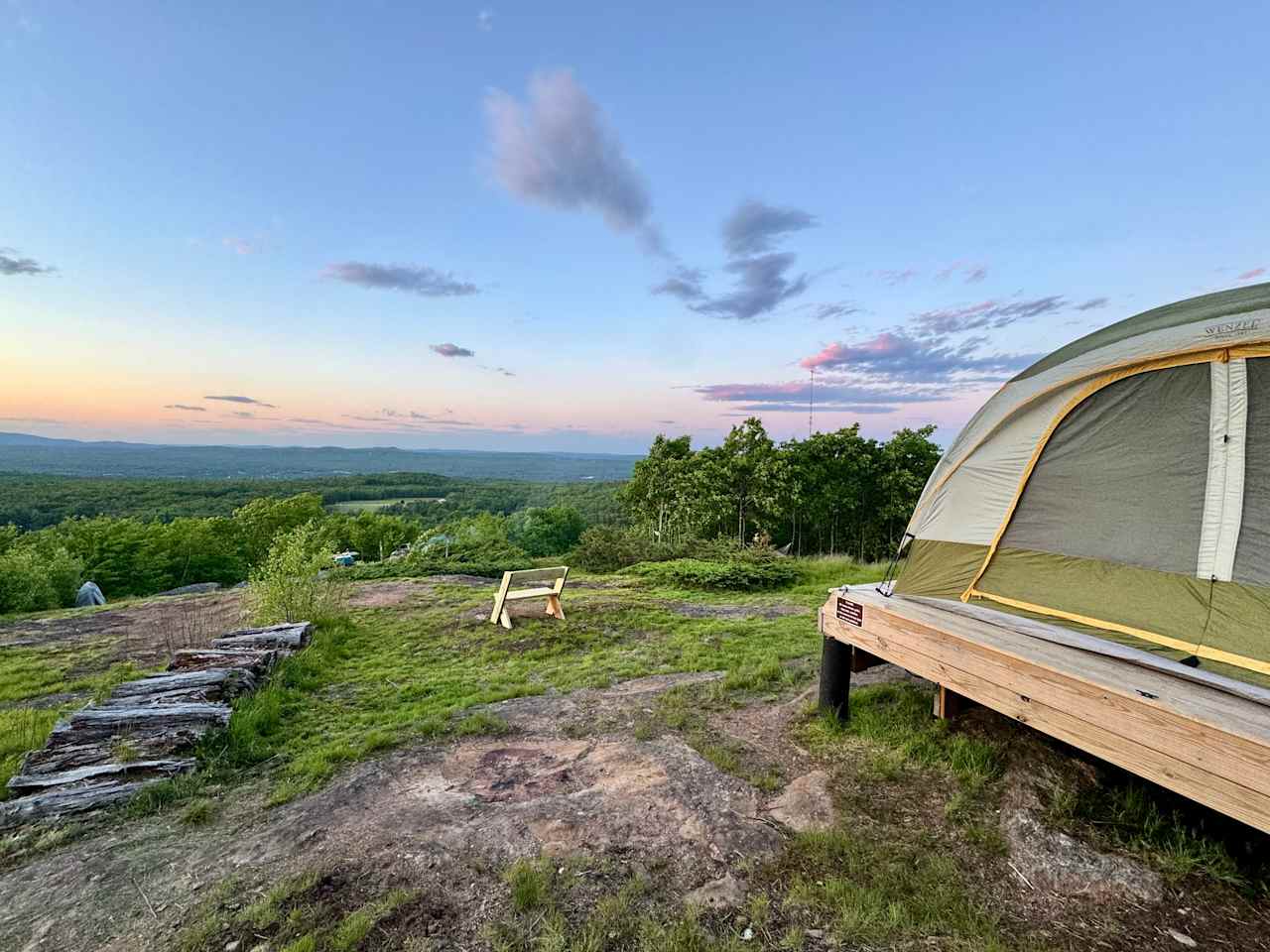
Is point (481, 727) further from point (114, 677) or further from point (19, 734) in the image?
point (114, 677)

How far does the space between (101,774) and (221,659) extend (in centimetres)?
183

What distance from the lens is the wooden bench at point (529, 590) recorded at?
24.0ft

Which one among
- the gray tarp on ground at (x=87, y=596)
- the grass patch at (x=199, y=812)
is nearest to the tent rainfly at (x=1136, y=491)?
the grass patch at (x=199, y=812)

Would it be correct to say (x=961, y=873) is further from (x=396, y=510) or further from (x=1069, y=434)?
(x=396, y=510)

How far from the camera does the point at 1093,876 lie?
212cm

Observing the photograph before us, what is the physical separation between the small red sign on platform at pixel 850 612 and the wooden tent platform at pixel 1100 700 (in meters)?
0.03

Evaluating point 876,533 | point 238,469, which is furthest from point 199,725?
point 238,469

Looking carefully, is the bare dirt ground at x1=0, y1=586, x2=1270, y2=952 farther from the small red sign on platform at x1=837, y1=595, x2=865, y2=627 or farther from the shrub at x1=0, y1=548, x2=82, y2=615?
the shrub at x1=0, y1=548, x2=82, y2=615

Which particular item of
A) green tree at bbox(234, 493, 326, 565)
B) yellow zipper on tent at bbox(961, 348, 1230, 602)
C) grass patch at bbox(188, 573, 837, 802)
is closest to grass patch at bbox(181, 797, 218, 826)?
grass patch at bbox(188, 573, 837, 802)

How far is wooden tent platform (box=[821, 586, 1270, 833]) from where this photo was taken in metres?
1.64

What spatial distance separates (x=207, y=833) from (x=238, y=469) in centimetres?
18216

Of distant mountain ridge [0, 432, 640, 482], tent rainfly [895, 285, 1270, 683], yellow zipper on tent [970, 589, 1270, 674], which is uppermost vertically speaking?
tent rainfly [895, 285, 1270, 683]

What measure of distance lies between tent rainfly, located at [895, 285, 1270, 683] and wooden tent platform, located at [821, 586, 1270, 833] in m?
0.51

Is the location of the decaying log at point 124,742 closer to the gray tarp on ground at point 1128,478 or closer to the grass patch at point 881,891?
the grass patch at point 881,891
